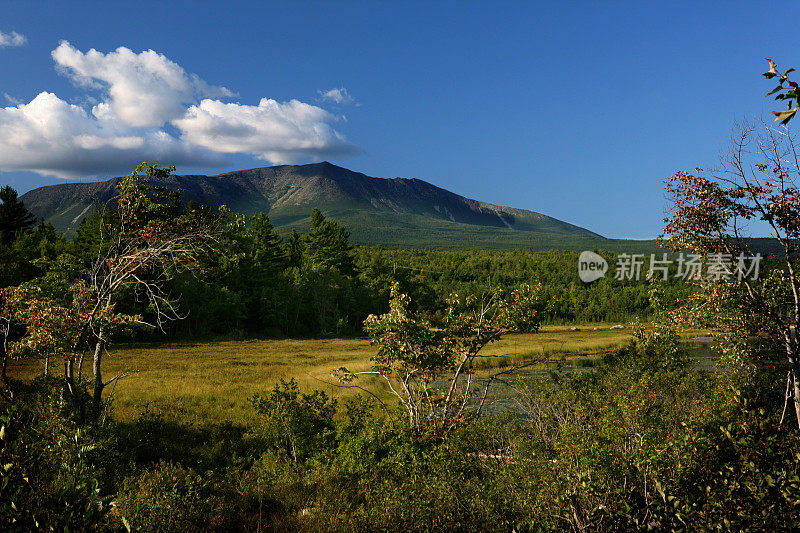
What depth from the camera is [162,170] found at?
11.9 m

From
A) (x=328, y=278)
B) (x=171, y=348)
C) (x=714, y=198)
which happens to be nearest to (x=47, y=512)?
(x=714, y=198)

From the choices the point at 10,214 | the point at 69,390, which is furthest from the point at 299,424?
the point at 10,214

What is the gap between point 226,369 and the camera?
36.2m

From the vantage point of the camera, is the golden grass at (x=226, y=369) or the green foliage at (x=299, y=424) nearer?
the green foliage at (x=299, y=424)

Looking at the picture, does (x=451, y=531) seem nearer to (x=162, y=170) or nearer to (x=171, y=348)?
(x=162, y=170)

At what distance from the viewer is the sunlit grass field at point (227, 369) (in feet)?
75.3

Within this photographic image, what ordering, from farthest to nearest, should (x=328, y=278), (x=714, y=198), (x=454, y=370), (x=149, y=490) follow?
(x=328, y=278) < (x=454, y=370) < (x=714, y=198) < (x=149, y=490)

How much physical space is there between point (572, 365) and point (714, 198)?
35825 millimetres

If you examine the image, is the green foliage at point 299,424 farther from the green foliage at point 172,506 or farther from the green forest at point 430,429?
the green foliage at point 172,506

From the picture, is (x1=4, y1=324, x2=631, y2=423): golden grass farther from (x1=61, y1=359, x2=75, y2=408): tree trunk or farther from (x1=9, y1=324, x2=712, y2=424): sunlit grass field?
(x1=61, y1=359, x2=75, y2=408): tree trunk

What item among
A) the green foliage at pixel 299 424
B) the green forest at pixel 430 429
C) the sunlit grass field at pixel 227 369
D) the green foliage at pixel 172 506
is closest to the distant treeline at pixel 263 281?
the sunlit grass field at pixel 227 369

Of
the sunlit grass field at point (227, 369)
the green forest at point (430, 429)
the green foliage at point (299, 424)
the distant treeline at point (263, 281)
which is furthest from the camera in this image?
the distant treeline at point (263, 281)

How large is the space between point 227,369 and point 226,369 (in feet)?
0.24

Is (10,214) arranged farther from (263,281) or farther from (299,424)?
(299,424)
